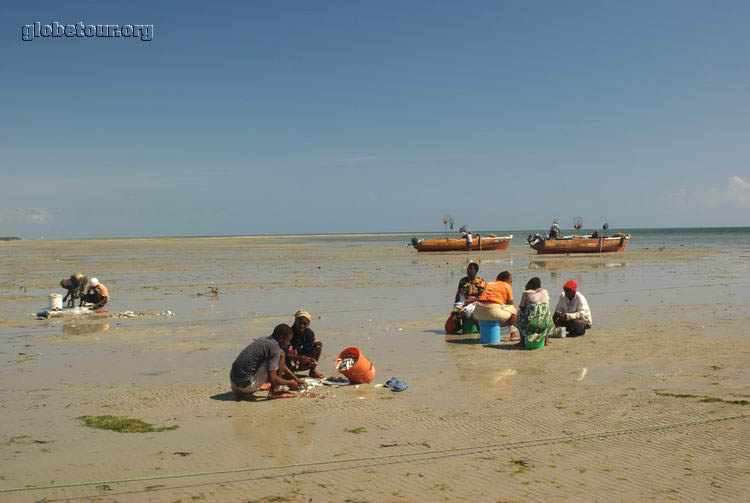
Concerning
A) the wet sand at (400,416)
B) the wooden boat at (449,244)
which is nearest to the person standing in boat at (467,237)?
the wooden boat at (449,244)

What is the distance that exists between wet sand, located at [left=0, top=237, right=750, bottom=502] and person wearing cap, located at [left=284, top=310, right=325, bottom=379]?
0.70m

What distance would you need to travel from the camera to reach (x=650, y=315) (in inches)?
566

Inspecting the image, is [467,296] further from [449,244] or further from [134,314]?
[449,244]

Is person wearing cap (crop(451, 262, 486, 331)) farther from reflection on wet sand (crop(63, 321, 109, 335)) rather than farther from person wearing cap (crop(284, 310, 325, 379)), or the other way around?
reflection on wet sand (crop(63, 321, 109, 335))

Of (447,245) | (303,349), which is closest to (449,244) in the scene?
(447,245)

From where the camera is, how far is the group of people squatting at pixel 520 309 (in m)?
10.5

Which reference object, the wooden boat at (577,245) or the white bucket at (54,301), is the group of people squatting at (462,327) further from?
the wooden boat at (577,245)

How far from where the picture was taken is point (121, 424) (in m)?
6.71

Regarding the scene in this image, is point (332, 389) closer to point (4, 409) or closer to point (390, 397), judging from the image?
point (390, 397)

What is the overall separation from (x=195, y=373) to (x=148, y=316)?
22.5 ft

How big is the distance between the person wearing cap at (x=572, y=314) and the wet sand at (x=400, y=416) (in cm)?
34

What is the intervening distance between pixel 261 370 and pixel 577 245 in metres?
40.5

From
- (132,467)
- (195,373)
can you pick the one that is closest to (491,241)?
(195,373)

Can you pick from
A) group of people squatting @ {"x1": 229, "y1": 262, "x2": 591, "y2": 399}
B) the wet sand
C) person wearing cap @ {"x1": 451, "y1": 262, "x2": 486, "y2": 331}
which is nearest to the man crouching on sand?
group of people squatting @ {"x1": 229, "y1": 262, "x2": 591, "y2": 399}
